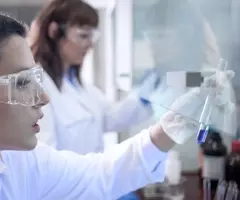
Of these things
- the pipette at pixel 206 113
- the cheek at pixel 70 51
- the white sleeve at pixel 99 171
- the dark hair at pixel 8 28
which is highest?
the dark hair at pixel 8 28

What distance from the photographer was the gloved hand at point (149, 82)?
1174 mm

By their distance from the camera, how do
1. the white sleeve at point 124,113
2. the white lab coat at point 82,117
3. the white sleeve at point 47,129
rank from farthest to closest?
the white sleeve at point 124,113, the white lab coat at point 82,117, the white sleeve at point 47,129

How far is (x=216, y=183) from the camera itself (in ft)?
4.62

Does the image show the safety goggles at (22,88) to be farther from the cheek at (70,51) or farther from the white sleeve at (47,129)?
the cheek at (70,51)

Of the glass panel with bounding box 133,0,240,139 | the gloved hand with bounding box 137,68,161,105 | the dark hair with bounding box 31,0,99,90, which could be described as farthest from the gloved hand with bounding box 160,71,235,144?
the dark hair with bounding box 31,0,99,90

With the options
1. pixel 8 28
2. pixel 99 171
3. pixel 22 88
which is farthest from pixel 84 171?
pixel 8 28

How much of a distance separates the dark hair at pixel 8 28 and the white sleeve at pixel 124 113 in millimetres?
766

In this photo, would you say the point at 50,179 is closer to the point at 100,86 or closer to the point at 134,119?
the point at 134,119

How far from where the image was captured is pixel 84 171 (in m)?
1.05

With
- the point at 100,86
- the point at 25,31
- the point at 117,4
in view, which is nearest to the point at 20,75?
the point at 25,31

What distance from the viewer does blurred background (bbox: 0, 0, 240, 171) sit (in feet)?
2.61

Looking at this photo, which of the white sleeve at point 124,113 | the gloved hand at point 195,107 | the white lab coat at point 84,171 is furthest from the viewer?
the white sleeve at point 124,113

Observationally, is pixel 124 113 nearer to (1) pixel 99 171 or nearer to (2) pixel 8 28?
(1) pixel 99 171

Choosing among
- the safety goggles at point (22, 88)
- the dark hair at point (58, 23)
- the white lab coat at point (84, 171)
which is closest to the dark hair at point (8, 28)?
the safety goggles at point (22, 88)
